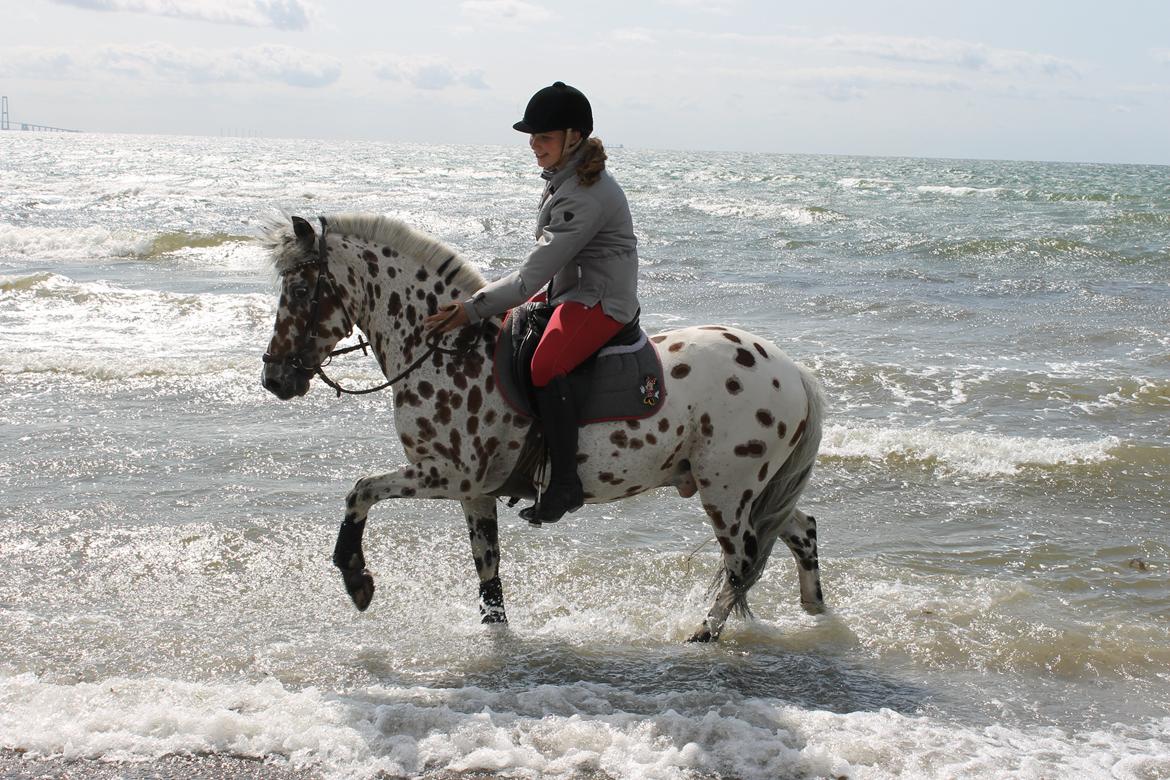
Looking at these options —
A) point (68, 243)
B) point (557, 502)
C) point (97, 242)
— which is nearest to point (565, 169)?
point (557, 502)

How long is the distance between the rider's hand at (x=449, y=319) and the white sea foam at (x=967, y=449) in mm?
5185

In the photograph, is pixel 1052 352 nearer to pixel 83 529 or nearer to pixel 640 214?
pixel 83 529

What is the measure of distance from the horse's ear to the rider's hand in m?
0.70

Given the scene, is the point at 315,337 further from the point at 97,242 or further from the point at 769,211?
the point at 769,211

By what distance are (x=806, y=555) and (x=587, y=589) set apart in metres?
1.36

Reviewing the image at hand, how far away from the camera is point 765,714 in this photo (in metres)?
4.66

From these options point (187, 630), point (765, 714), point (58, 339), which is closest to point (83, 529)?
point (187, 630)

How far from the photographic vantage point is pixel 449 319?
5.02m

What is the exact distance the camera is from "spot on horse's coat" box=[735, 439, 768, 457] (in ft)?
17.7

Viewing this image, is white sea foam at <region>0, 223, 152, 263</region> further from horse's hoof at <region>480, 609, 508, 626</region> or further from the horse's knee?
the horse's knee

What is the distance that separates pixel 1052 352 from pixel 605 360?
10973 mm

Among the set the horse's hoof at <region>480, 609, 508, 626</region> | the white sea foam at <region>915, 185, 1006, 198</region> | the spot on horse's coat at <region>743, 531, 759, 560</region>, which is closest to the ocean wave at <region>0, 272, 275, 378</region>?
the horse's hoof at <region>480, 609, 508, 626</region>

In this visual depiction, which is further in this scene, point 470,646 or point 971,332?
point 971,332

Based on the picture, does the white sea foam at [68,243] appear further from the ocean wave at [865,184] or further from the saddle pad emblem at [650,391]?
the ocean wave at [865,184]
